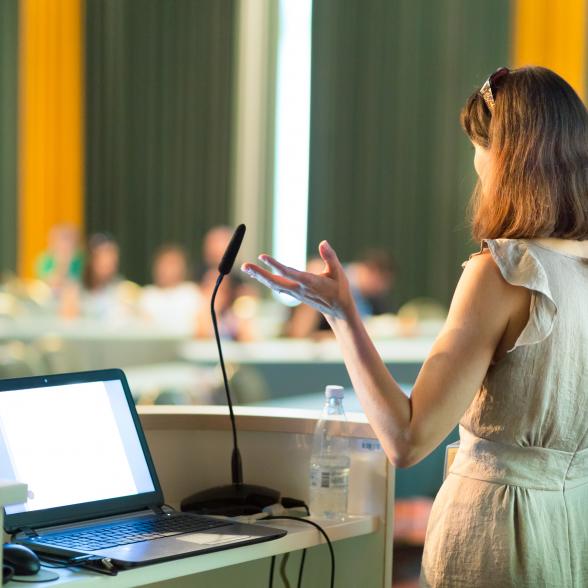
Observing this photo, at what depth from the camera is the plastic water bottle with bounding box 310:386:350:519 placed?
1.70 metres

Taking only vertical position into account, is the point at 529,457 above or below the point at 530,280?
below

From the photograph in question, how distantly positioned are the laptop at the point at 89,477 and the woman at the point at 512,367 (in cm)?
34

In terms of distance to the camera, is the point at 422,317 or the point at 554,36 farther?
the point at 554,36

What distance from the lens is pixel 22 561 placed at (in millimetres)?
1228

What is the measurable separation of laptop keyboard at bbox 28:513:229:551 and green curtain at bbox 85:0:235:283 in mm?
9241

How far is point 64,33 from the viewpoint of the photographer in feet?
35.1

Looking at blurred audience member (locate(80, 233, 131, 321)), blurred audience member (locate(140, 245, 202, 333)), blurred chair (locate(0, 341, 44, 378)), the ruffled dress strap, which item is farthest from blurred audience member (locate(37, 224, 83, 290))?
the ruffled dress strap

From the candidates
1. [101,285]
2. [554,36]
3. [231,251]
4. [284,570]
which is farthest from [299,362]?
[554,36]

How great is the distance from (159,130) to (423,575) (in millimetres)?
9972

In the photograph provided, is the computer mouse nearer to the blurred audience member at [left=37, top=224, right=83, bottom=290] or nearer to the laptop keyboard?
the laptop keyboard

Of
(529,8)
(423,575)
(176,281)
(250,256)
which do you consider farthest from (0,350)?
(529,8)

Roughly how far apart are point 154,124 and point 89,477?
9.71 metres

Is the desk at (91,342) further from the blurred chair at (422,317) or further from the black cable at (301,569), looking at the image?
the black cable at (301,569)

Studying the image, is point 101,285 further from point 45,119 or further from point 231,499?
point 231,499
